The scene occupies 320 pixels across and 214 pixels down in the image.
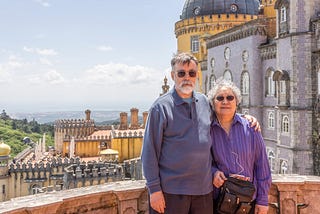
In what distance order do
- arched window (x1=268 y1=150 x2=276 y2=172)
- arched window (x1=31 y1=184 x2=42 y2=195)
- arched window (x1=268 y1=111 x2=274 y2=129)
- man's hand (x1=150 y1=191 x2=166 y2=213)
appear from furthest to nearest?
arched window (x1=31 y1=184 x2=42 y2=195)
arched window (x1=268 y1=111 x2=274 y2=129)
arched window (x1=268 y1=150 x2=276 y2=172)
man's hand (x1=150 y1=191 x2=166 y2=213)

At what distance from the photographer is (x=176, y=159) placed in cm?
372

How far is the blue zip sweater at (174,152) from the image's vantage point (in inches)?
146

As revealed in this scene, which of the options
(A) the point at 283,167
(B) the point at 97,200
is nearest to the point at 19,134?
(A) the point at 283,167

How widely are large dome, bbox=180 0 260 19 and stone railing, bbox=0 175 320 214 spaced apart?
33.5 metres

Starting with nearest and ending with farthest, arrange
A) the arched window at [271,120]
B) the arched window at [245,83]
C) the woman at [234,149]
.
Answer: the woman at [234,149], the arched window at [271,120], the arched window at [245,83]

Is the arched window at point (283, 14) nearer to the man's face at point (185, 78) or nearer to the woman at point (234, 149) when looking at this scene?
the woman at point (234, 149)

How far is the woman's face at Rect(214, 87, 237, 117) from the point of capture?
13.6ft

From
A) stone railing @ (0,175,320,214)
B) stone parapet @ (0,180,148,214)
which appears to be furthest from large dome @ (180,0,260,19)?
stone parapet @ (0,180,148,214)

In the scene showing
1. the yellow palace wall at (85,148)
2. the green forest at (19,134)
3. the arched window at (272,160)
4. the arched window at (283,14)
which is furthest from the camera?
the green forest at (19,134)

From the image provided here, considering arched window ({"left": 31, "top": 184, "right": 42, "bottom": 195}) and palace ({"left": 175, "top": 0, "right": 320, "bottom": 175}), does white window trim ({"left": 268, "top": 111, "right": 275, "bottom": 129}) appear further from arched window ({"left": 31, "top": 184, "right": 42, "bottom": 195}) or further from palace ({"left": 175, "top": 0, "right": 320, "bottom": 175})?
arched window ({"left": 31, "top": 184, "right": 42, "bottom": 195})

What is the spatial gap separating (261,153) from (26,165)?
26267 mm

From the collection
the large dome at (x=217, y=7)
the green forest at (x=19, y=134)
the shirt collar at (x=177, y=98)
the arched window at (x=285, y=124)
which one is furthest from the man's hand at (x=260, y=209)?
the green forest at (x=19, y=134)

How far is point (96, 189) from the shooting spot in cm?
476

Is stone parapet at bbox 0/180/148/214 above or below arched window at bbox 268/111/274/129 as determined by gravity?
below
